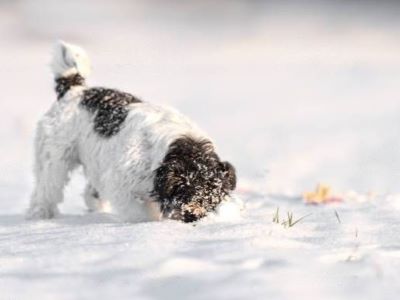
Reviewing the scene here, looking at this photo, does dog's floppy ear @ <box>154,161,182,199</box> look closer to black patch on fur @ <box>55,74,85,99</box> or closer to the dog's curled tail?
black patch on fur @ <box>55,74,85,99</box>

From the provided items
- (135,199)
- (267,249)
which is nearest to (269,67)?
(135,199)

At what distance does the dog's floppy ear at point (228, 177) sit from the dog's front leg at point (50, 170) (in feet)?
5.67

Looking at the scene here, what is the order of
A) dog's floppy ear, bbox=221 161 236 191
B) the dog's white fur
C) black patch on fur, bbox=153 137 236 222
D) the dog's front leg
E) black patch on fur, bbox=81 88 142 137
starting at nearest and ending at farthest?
black patch on fur, bbox=153 137 236 222
dog's floppy ear, bbox=221 161 236 191
the dog's white fur
black patch on fur, bbox=81 88 142 137
the dog's front leg

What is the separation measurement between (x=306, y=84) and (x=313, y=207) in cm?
1224

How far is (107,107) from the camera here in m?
6.44

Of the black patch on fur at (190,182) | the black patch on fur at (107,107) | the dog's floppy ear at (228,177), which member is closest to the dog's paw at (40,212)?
the black patch on fur at (107,107)

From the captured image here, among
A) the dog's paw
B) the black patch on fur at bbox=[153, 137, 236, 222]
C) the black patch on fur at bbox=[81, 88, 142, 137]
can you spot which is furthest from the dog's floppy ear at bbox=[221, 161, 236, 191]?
the dog's paw

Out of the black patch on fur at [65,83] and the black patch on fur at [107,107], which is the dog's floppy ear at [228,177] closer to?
the black patch on fur at [107,107]

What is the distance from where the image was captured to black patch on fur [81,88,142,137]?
6.25m

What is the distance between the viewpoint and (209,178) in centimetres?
538

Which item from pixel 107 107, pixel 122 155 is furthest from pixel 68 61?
pixel 122 155

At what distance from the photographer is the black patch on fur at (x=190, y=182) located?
523 cm

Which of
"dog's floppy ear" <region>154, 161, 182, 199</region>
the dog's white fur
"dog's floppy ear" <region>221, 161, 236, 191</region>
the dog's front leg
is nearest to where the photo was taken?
"dog's floppy ear" <region>154, 161, 182, 199</region>

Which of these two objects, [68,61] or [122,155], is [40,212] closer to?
[122,155]
